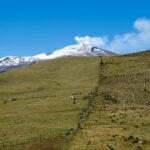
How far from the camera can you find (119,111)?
76.1 m

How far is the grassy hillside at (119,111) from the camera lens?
53.8m

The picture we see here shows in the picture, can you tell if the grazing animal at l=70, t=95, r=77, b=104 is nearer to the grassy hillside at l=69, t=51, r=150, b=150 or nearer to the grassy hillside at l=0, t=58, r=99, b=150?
the grassy hillside at l=0, t=58, r=99, b=150

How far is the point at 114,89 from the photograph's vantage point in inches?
3762

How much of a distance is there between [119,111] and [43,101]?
1894 cm

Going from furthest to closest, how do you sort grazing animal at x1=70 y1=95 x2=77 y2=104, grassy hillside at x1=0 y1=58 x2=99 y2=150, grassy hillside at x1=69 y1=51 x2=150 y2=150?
grazing animal at x1=70 y1=95 x2=77 y2=104 → grassy hillside at x1=0 y1=58 x2=99 y2=150 → grassy hillside at x1=69 y1=51 x2=150 y2=150

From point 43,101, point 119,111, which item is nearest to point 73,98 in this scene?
point 43,101

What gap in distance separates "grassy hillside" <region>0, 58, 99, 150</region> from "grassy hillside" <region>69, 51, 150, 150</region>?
113 inches

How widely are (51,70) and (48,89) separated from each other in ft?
98.4

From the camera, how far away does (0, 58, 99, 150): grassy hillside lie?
60.4 metres

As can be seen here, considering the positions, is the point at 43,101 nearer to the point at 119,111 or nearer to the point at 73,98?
the point at 73,98

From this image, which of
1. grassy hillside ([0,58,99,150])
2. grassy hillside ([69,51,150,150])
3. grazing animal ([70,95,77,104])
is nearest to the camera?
grassy hillside ([69,51,150,150])

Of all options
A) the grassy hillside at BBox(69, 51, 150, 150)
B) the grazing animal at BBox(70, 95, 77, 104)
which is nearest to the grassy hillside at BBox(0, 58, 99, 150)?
the grazing animal at BBox(70, 95, 77, 104)

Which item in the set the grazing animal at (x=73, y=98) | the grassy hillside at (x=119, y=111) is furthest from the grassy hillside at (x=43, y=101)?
the grassy hillside at (x=119, y=111)

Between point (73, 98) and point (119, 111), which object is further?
point (73, 98)
